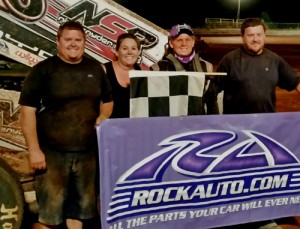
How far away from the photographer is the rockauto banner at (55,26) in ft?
13.4

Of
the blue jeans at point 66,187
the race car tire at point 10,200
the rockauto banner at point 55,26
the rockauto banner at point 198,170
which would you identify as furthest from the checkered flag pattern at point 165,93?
the rockauto banner at point 55,26

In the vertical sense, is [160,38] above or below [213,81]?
above

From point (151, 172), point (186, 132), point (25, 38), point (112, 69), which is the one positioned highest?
point (25, 38)

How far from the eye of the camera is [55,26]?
4211 mm

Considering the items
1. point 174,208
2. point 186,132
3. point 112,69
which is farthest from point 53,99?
point 174,208

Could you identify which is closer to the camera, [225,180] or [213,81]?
[225,180]

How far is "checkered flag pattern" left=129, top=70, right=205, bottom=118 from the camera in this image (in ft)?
11.0

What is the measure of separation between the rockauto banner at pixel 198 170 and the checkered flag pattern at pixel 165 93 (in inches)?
6.3

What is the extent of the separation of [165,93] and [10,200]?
136 cm

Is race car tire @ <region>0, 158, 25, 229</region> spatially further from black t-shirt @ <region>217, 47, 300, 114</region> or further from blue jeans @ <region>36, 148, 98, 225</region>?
black t-shirt @ <region>217, 47, 300, 114</region>

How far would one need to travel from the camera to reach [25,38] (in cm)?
414

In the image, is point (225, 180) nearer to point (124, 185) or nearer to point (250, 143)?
point (250, 143)

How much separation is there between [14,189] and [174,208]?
115 cm

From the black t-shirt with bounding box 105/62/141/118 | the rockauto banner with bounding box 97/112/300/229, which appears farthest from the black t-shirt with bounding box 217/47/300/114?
the black t-shirt with bounding box 105/62/141/118
